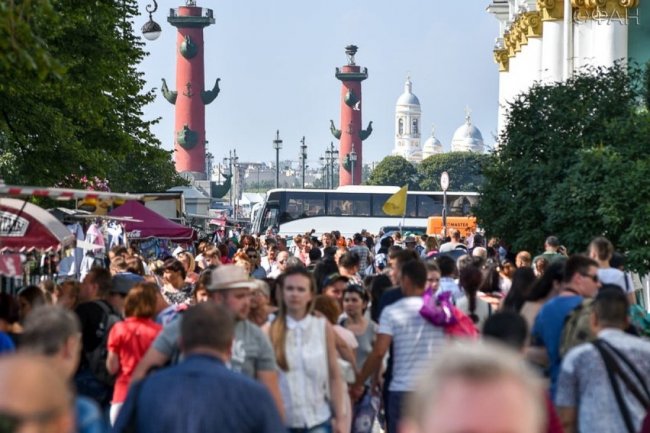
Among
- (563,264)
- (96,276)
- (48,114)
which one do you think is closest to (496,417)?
(563,264)

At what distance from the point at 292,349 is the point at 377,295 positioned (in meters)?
5.10

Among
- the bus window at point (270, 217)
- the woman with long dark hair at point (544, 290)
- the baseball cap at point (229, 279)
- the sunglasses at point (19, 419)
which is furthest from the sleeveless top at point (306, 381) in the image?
the bus window at point (270, 217)

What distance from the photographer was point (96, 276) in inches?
510

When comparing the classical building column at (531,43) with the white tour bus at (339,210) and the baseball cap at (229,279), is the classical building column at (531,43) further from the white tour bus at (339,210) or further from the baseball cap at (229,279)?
the baseball cap at (229,279)

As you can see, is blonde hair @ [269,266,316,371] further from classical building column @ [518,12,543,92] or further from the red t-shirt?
classical building column @ [518,12,543,92]

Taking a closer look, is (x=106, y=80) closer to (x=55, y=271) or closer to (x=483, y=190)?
(x=483, y=190)

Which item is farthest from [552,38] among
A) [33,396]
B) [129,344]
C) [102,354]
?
[33,396]

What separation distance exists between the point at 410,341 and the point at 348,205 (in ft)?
213

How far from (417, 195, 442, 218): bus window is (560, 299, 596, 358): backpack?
66.3 metres

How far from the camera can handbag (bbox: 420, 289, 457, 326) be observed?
11070 millimetres

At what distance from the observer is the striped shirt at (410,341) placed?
36.5 feet

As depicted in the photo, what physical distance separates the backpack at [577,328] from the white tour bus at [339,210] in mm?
62029

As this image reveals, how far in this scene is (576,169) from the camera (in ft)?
92.3

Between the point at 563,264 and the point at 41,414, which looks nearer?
the point at 41,414
